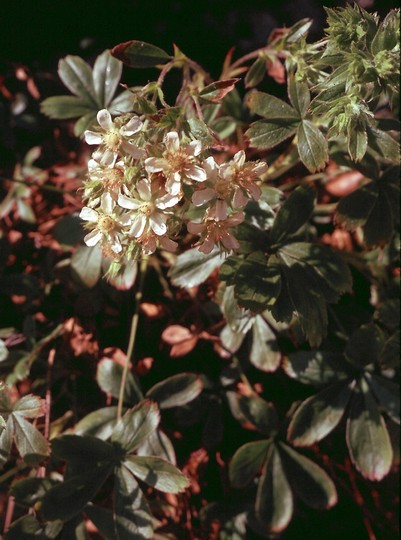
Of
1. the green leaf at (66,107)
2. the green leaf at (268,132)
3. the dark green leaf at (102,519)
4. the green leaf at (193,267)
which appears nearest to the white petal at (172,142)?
the green leaf at (268,132)

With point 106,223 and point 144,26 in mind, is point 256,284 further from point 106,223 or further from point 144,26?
point 144,26

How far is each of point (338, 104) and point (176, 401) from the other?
78 centimetres

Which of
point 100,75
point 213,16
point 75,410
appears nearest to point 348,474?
point 75,410

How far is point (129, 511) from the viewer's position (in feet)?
4.06

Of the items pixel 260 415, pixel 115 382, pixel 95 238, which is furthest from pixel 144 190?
pixel 260 415

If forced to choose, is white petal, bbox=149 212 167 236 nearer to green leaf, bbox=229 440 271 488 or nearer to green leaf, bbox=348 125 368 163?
green leaf, bbox=348 125 368 163

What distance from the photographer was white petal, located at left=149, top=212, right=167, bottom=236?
992mm

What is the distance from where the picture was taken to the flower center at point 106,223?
1032mm

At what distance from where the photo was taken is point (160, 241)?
40.9 inches

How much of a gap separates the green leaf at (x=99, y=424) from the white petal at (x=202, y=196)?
65 centimetres

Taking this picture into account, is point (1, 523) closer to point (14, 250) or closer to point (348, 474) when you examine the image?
point (14, 250)

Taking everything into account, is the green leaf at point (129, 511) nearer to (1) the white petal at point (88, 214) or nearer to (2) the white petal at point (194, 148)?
(1) the white petal at point (88, 214)

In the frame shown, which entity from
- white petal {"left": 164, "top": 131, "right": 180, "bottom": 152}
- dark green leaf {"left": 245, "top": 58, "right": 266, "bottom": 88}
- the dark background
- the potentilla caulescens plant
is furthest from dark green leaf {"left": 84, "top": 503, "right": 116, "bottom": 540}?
the dark background

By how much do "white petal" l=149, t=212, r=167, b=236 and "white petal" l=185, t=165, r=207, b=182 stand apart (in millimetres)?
88
